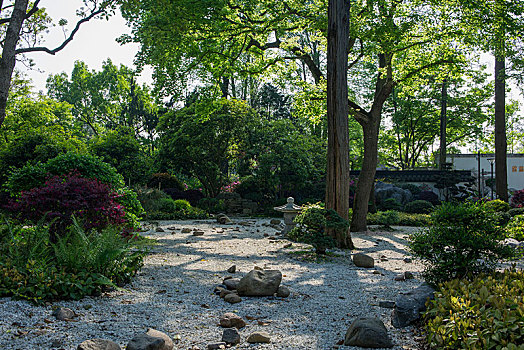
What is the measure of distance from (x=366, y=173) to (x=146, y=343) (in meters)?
9.69

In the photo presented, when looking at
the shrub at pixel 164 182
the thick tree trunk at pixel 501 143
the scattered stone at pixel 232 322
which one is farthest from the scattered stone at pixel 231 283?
the shrub at pixel 164 182

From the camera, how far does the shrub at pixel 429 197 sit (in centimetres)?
2061

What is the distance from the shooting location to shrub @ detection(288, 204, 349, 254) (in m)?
7.48

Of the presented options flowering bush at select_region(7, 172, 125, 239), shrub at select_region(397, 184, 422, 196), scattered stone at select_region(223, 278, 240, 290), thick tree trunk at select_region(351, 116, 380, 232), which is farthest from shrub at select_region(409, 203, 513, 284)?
shrub at select_region(397, 184, 422, 196)

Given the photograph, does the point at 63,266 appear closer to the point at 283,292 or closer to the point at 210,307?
the point at 210,307

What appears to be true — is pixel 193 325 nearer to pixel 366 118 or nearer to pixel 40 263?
pixel 40 263

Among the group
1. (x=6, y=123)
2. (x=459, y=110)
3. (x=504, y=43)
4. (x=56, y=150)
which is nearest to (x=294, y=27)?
(x=504, y=43)

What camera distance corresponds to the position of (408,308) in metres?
3.79

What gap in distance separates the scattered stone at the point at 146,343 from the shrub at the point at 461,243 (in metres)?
2.88

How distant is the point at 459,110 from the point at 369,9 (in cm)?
1884

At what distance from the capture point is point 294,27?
10844 millimetres

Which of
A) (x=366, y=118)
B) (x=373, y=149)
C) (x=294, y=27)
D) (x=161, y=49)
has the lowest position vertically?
(x=373, y=149)

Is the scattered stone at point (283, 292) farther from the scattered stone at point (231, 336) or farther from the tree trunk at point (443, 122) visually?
the tree trunk at point (443, 122)

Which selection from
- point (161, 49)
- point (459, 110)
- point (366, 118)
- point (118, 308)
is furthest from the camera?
point (459, 110)
